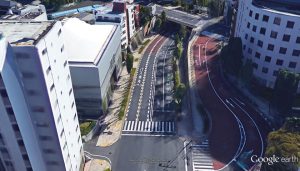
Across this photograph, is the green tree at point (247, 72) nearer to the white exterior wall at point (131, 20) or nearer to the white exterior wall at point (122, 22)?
the white exterior wall at point (122, 22)

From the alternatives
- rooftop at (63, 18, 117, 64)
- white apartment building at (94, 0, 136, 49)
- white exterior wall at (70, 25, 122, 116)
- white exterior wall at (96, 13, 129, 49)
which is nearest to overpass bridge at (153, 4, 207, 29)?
white apartment building at (94, 0, 136, 49)

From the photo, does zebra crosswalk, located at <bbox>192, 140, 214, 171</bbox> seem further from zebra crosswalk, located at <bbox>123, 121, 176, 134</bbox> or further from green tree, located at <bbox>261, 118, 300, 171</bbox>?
green tree, located at <bbox>261, 118, 300, 171</bbox>

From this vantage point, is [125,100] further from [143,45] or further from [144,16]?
[144,16]

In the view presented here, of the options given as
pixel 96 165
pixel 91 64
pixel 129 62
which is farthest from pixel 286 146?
pixel 129 62

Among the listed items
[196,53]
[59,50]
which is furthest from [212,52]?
[59,50]

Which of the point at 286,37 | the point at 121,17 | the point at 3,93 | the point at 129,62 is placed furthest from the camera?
the point at 121,17

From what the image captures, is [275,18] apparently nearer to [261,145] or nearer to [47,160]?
[261,145]

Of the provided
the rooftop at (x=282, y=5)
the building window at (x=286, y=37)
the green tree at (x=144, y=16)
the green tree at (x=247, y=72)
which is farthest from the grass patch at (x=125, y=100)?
the building window at (x=286, y=37)
